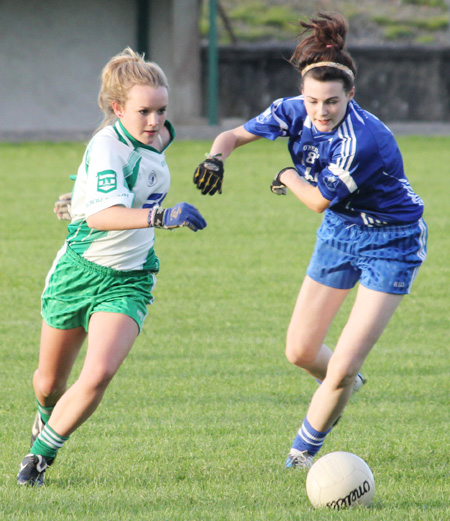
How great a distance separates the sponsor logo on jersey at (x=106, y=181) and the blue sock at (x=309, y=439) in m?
1.55

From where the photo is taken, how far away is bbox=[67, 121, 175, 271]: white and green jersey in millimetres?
4117

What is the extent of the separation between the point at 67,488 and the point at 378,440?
68.7 inches

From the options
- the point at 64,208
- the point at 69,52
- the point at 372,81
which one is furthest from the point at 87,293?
the point at 372,81

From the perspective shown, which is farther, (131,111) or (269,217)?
(269,217)

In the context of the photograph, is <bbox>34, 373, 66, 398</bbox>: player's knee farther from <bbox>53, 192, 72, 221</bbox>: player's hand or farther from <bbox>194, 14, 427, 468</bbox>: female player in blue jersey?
<bbox>194, 14, 427, 468</bbox>: female player in blue jersey

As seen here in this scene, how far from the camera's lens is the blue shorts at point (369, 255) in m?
4.46

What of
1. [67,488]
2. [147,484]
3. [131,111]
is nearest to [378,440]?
[147,484]

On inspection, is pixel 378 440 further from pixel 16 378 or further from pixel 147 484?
pixel 16 378

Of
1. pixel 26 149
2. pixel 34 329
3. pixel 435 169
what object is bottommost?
pixel 26 149

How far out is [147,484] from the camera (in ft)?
14.3

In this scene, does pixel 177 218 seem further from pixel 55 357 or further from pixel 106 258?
pixel 55 357

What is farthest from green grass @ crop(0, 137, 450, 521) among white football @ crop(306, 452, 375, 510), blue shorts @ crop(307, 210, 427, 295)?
blue shorts @ crop(307, 210, 427, 295)

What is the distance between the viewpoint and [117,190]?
4082mm

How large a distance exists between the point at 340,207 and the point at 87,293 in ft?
4.34
